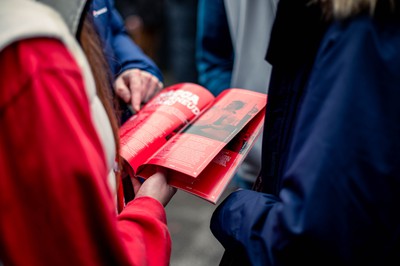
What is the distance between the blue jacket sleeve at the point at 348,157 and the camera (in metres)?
0.62

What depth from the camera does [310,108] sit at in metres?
0.68

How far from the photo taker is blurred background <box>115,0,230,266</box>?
231 centimetres

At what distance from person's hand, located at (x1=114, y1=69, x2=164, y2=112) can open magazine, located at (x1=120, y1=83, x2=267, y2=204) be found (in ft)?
0.39

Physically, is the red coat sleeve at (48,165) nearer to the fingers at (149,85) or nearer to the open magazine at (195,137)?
the open magazine at (195,137)

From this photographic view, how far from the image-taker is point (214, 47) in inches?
59.6

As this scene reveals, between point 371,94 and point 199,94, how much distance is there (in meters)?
0.64

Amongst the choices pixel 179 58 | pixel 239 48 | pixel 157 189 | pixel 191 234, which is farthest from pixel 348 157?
pixel 179 58

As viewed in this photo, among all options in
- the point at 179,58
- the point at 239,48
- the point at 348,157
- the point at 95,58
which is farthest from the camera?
the point at 179,58

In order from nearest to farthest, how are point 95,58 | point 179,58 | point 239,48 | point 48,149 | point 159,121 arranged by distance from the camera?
point 48,149, point 95,58, point 159,121, point 239,48, point 179,58

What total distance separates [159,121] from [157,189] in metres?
0.23

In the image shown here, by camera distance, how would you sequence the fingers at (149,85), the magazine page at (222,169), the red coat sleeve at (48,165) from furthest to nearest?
1. the fingers at (149,85)
2. the magazine page at (222,169)
3. the red coat sleeve at (48,165)

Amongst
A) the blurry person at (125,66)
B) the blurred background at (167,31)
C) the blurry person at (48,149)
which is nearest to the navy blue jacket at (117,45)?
the blurry person at (125,66)

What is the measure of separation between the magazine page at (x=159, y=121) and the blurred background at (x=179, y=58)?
130 cm

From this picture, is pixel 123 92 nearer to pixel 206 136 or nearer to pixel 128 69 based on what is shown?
pixel 128 69
